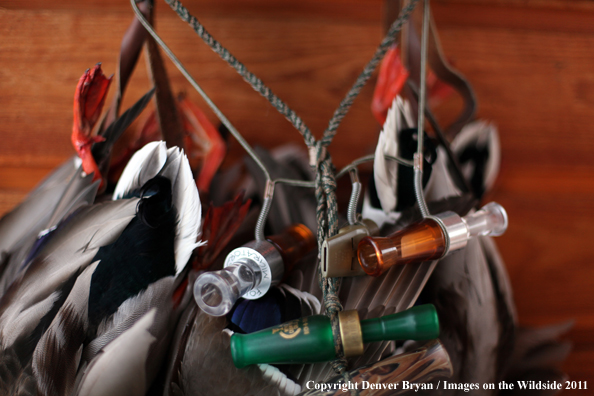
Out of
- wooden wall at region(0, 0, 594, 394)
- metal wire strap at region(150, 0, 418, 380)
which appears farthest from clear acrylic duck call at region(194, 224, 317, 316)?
wooden wall at region(0, 0, 594, 394)

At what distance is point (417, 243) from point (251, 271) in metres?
0.19

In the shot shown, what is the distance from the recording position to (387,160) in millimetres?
480

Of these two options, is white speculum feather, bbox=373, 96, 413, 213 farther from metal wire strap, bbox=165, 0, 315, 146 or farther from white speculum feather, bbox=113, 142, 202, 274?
white speculum feather, bbox=113, 142, 202, 274

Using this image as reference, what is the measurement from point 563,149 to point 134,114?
848mm

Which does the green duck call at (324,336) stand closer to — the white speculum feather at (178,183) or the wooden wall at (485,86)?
the white speculum feather at (178,183)

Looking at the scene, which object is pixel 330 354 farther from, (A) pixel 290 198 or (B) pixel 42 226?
(B) pixel 42 226

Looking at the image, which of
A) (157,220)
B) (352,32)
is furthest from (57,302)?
(352,32)

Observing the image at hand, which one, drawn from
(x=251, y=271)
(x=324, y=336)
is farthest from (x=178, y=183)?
(x=324, y=336)

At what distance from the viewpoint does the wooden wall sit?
2.24ft

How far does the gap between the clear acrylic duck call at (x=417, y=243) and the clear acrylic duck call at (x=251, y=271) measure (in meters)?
0.09

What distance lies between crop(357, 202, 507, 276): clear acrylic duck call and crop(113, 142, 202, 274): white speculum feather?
0.20 meters

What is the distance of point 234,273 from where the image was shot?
37 cm

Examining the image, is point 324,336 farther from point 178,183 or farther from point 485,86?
point 485,86

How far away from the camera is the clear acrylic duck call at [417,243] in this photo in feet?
1.23
